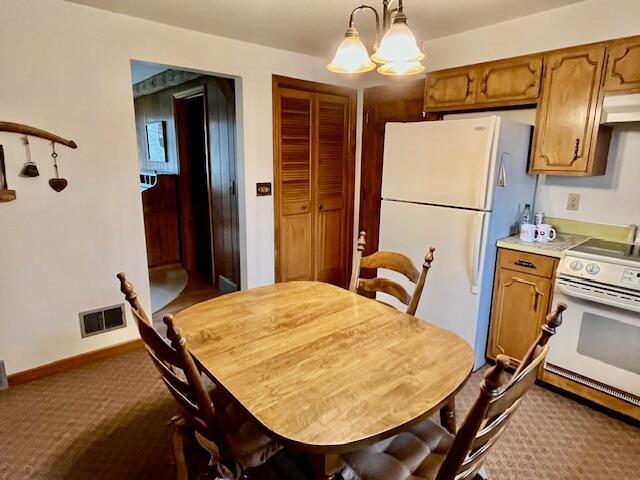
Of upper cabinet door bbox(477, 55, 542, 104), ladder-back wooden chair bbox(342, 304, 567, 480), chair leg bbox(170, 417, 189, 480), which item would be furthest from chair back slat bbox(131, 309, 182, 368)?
upper cabinet door bbox(477, 55, 542, 104)

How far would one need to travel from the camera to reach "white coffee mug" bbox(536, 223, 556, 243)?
2.50 meters

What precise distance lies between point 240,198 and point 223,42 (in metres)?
1.20

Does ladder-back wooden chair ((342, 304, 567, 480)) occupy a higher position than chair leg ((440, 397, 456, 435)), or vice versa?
ladder-back wooden chair ((342, 304, 567, 480))

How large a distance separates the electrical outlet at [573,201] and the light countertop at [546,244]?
193mm

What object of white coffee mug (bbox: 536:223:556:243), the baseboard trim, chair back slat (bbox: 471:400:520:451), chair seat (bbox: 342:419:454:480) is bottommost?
the baseboard trim

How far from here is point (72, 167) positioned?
2418 millimetres

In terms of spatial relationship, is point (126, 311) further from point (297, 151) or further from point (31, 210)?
point (297, 151)

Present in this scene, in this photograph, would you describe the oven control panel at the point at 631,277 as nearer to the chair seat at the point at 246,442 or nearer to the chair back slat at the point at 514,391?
the chair back slat at the point at 514,391

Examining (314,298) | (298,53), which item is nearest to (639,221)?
(314,298)

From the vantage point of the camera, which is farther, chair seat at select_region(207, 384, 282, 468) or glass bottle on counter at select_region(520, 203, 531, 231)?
glass bottle on counter at select_region(520, 203, 531, 231)

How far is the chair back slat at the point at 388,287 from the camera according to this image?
6.28 ft

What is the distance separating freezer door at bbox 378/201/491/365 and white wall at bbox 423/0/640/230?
2.51ft

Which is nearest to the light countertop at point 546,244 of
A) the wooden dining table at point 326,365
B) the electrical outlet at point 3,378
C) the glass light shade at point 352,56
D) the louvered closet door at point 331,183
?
the wooden dining table at point 326,365

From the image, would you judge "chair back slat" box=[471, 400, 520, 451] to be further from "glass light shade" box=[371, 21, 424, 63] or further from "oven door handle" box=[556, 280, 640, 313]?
"oven door handle" box=[556, 280, 640, 313]
